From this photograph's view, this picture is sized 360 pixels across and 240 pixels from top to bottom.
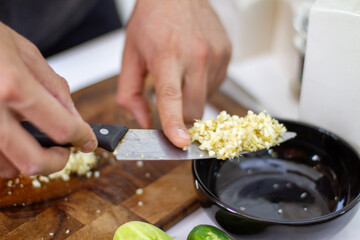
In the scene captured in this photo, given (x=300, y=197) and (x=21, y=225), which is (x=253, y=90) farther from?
(x=21, y=225)

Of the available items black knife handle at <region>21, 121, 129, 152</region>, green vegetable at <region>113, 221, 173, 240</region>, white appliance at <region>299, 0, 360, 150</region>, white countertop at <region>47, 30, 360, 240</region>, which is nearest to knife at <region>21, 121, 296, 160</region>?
black knife handle at <region>21, 121, 129, 152</region>

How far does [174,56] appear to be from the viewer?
1.09 m

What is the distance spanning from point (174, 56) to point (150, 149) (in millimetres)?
313

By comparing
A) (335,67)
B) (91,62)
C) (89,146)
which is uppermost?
(335,67)

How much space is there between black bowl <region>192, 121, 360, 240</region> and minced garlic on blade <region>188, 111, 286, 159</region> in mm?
60

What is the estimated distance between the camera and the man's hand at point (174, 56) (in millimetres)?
1064

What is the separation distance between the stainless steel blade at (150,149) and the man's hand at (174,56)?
7cm

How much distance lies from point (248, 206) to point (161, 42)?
1.63 feet

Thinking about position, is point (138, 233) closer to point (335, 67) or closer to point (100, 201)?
point (100, 201)

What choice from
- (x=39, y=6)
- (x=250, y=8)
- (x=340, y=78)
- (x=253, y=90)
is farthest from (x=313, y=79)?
(x=39, y=6)

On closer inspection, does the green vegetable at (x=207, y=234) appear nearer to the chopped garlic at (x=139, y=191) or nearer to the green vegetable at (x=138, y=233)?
the green vegetable at (x=138, y=233)

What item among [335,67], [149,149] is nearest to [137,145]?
[149,149]

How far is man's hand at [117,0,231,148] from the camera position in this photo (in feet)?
3.49

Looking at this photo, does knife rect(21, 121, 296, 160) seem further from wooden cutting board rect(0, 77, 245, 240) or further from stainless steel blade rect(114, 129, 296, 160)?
wooden cutting board rect(0, 77, 245, 240)
